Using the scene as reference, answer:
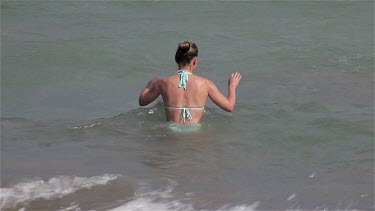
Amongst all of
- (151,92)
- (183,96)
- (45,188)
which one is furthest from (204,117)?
(45,188)

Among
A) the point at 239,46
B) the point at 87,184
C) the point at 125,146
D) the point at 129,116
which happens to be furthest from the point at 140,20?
the point at 87,184

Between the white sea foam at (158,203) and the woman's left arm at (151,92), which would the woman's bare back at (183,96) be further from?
the white sea foam at (158,203)

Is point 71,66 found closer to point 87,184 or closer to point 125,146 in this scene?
point 125,146

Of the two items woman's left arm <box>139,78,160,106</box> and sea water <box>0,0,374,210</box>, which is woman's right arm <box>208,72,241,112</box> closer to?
sea water <box>0,0,374,210</box>

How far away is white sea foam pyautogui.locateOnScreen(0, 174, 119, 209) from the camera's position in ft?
16.0

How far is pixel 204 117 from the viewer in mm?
7207

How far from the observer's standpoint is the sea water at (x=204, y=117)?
5.16 m

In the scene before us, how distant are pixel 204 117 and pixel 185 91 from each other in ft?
2.22

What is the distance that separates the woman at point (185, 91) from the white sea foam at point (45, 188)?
1.42 metres

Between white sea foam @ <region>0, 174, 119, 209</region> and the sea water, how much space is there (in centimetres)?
1

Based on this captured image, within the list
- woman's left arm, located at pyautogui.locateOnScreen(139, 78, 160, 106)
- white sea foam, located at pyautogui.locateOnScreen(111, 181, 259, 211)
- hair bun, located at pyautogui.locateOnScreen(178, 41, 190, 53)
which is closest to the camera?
white sea foam, located at pyautogui.locateOnScreen(111, 181, 259, 211)

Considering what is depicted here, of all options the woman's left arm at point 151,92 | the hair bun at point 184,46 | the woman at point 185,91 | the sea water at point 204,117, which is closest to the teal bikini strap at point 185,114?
the woman at point 185,91

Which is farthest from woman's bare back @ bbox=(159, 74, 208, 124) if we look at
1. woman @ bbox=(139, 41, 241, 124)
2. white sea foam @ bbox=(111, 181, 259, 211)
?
white sea foam @ bbox=(111, 181, 259, 211)

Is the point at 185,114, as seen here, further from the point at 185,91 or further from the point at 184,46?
the point at 184,46
